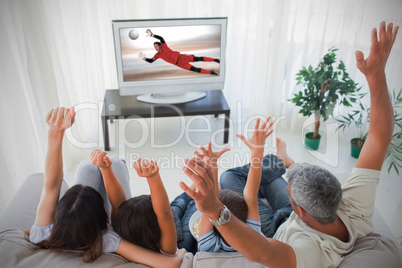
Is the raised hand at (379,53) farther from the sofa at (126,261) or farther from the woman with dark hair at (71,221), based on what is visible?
the woman with dark hair at (71,221)

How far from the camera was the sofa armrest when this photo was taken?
5.02 feet

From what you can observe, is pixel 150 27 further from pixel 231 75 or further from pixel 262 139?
pixel 262 139

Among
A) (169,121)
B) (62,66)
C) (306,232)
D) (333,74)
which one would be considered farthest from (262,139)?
(169,121)

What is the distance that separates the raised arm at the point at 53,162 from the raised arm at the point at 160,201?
1.06ft

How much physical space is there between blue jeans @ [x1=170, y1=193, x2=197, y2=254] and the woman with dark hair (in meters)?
0.31

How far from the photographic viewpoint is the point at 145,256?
133 centimetres

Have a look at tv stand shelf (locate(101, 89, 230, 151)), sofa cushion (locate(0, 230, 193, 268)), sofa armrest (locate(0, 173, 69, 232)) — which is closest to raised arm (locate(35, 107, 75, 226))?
sofa cushion (locate(0, 230, 193, 268))

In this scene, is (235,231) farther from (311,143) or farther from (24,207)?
(311,143)

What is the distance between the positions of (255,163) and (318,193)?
0.27m

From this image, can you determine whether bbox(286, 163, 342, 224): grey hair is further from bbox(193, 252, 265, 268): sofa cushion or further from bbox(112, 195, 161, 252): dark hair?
bbox(112, 195, 161, 252): dark hair

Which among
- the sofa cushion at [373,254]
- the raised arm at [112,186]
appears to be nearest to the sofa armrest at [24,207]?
the raised arm at [112,186]

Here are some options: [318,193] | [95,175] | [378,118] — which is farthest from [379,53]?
[95,175]

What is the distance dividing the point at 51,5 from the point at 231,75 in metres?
1.83

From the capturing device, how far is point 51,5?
106 inches
